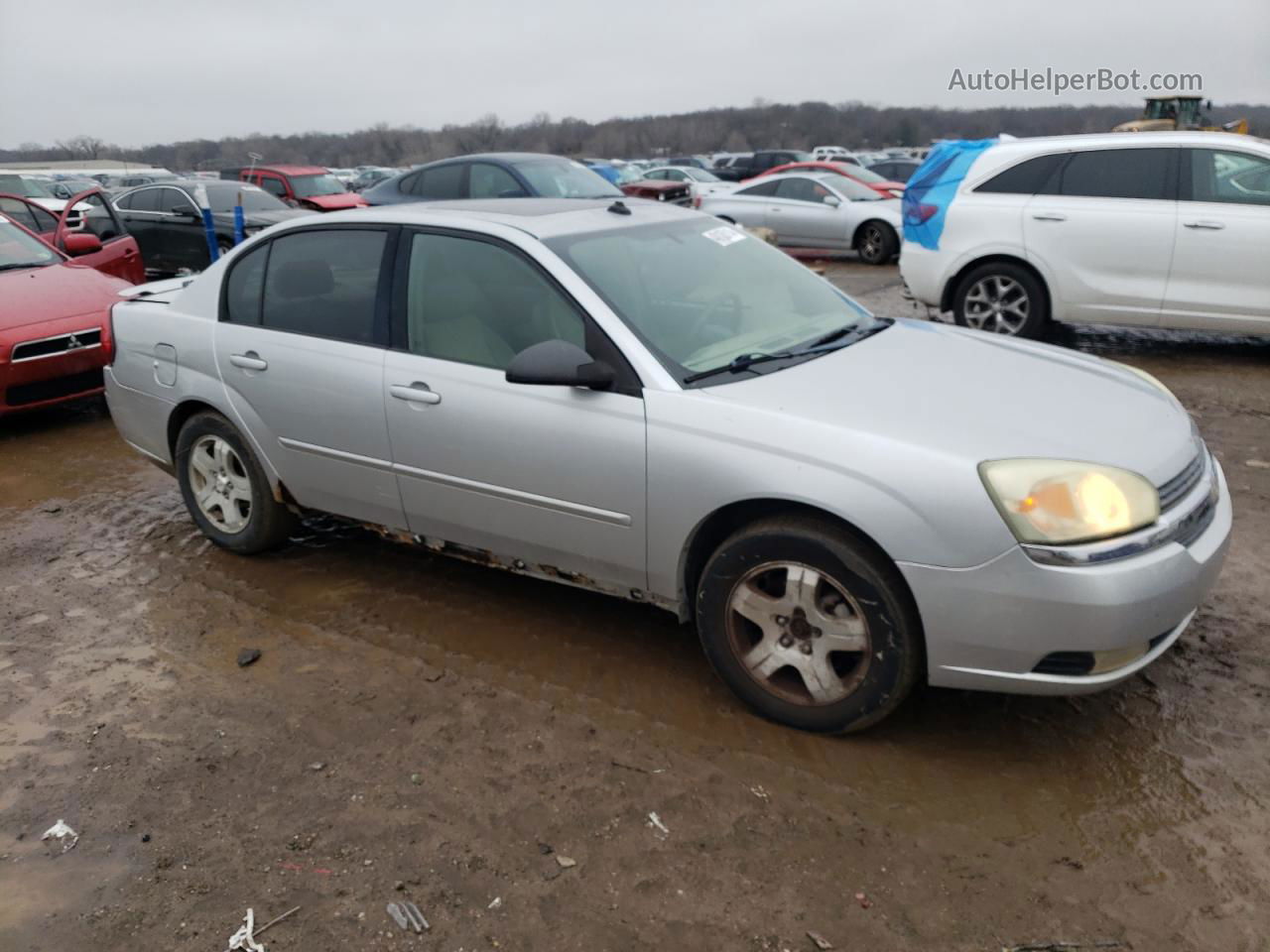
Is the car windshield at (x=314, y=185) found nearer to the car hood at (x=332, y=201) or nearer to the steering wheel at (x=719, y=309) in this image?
the car hood at (x=332, y=201)

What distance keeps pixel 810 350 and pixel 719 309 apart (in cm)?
38

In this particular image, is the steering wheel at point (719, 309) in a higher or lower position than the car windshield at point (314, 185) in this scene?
lower

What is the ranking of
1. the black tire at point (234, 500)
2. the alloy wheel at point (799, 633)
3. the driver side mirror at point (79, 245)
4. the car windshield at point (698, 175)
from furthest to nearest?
the car windshield at point (698, 175), the driver side mirror at point (79, 245), the black tire at point (234, 500), the alloy wheel at point (799, 633)

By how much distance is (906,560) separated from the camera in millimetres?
2861

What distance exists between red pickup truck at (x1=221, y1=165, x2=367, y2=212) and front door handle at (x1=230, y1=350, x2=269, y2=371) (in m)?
12.9

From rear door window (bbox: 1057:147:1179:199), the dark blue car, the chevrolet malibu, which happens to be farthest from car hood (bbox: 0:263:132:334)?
rear door window (bbox: 1057:147:1179:199)

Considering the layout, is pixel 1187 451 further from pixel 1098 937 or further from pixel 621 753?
pixel 621 753

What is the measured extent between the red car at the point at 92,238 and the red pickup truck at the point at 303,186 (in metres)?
3.81

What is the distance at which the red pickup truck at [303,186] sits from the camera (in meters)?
16.7

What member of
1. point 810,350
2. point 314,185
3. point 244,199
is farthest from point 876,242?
point 810,350

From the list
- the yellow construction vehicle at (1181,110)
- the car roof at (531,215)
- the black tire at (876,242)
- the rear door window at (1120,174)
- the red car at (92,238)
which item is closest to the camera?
the car roof at (531,215)

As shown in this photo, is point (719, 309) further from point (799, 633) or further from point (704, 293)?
point (799, 633)

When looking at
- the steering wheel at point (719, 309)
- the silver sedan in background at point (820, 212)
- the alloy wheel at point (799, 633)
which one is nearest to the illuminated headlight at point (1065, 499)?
the alloy wheel at point (799, 633)

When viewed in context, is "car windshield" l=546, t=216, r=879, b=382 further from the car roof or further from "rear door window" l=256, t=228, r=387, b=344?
"rear door window" l=256, t=228, r=387, b=344
